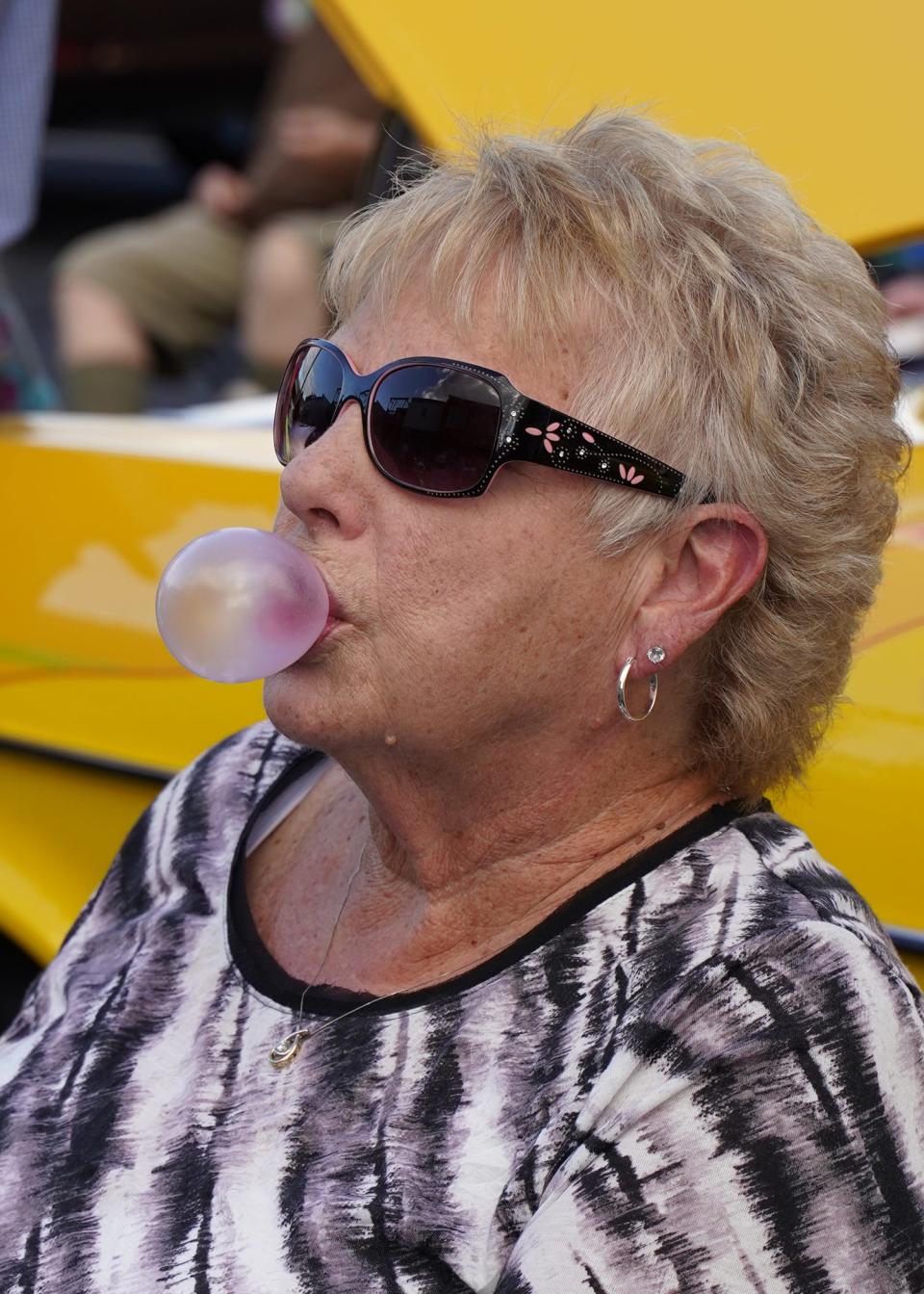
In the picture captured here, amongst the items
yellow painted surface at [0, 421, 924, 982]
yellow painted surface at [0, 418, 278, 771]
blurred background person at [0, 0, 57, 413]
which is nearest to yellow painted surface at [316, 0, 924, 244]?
yellow painted surface at [0, 421, 924, 982]

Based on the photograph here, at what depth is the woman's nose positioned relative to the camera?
144 cm

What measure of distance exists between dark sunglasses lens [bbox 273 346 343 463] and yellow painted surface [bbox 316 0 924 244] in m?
0.90

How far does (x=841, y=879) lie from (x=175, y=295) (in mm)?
3939

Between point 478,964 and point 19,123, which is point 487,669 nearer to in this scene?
point 478,964

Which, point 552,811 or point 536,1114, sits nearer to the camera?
point 536,1114

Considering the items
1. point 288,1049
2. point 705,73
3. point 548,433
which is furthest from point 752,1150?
point 705,73

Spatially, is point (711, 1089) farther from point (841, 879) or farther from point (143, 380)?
point (143, 380)

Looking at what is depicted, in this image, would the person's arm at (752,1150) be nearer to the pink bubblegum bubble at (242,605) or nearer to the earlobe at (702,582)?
the earlobe at (702,582)

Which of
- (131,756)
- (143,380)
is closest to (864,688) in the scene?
(131,756)

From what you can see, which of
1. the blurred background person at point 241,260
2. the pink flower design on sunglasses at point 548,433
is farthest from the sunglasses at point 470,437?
the blurred background person at point 241,260

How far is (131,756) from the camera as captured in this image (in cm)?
220

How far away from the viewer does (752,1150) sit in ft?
3.88

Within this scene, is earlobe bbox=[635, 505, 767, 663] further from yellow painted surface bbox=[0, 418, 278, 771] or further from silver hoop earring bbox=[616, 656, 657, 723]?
yellow painted surface bbox=[0, 418, 278, 771]

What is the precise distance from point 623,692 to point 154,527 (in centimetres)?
107
